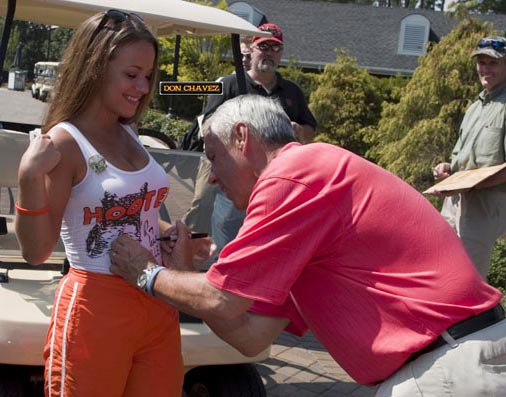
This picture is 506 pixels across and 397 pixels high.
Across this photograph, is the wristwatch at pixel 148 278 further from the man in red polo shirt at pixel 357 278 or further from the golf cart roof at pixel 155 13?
the golf cart roof at pixel 155 13

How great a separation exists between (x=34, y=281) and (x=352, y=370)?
6.08 feet

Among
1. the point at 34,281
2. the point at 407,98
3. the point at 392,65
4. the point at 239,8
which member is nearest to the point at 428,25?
the point at 392,65

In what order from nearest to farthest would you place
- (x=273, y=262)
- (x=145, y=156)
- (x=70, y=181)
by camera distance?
(x=273, y=262), (x=70, y=181), (x=145, y=156)

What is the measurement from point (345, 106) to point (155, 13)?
35.1 ft

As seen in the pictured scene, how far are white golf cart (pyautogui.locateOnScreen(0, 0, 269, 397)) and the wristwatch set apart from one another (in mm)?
952

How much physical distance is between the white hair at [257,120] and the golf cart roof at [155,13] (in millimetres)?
1770

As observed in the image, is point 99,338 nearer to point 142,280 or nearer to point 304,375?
point 142,280

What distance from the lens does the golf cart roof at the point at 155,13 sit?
3.76 metres

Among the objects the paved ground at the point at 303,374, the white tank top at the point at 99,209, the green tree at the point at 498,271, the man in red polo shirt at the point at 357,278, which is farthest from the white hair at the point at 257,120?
the green tree at the point at 498,271

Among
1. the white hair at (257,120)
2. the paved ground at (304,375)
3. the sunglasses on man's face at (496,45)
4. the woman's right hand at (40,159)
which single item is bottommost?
the paved ground at (304,375)

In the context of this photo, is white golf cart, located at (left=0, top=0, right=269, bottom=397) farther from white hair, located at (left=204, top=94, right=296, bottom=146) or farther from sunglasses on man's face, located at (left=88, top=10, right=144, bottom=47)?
white hair, located at (left=204, top=94, right=296, bottom=146)

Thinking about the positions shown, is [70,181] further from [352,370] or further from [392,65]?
[392,65]

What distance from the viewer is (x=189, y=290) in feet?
6.83

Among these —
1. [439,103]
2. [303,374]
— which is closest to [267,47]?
[303,374]
